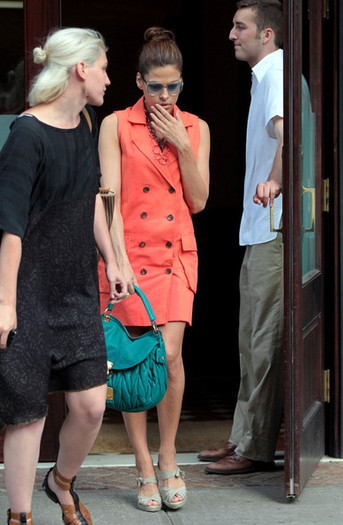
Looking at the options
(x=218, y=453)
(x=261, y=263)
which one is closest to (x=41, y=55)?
(x=261, y=263)

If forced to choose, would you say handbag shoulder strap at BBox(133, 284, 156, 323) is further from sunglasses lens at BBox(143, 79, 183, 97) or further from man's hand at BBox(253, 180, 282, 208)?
sunglasses lens at BBox(143, 79, 183, 97)

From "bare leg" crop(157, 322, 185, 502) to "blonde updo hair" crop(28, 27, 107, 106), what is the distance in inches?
52.0

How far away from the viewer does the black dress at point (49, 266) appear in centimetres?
382

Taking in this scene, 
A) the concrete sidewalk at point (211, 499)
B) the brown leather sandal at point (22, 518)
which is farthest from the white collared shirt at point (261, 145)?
the brown leather sandal at point (22, 518)

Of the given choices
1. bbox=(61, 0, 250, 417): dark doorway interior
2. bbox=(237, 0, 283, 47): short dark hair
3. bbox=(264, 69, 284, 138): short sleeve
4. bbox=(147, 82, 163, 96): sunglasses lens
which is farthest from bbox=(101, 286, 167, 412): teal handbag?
bbox=(61, 0, 250, 417): dark doorway interior

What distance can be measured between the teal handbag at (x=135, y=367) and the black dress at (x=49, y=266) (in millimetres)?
433

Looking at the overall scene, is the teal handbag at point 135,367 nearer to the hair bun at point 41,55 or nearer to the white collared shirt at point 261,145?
the white collared shirt at point 261,145

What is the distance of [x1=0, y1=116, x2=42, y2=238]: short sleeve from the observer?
12.3ft

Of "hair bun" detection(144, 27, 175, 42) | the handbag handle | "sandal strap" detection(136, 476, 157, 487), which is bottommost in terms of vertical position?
"sandal strap" detection(136, 476, 157, 487)

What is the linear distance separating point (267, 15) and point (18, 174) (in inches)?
81.6

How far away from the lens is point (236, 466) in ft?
17.7

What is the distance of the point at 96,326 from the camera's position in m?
4.12

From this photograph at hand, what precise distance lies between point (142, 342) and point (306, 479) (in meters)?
1.04

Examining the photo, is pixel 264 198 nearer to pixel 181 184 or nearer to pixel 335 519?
pixel 181 184
